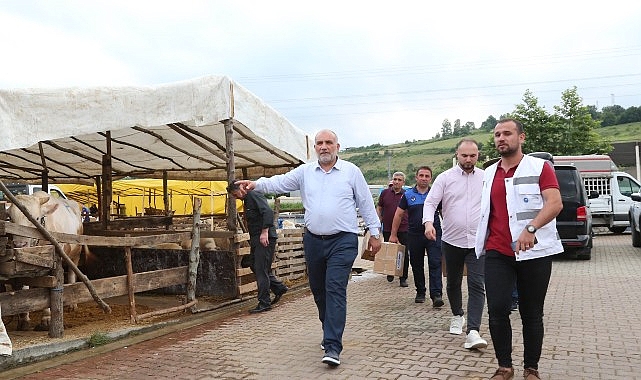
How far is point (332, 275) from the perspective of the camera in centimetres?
546

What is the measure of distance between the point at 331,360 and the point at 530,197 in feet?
6.90

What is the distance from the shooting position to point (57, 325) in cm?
605

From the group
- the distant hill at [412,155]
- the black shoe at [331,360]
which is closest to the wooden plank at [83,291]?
the black shoe at [331,360]

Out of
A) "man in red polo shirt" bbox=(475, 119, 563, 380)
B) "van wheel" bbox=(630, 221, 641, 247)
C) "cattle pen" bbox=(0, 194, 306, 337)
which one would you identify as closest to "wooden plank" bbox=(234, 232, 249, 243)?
"cattle pen" bbox=(0, 194, 306, 337)

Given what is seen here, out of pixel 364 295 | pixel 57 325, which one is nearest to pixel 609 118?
pixel 364 295

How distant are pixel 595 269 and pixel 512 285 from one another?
28.7 ft

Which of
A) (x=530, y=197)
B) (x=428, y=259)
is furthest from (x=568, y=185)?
(x=530, y=197)

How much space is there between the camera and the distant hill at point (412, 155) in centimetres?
6706

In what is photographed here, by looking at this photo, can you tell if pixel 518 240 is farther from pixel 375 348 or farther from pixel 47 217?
pixel 47 217

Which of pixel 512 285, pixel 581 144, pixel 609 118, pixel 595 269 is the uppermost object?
pixel 609 118

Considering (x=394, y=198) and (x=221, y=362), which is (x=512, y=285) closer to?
(x=221, y=362)

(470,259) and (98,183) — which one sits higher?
(98,183)

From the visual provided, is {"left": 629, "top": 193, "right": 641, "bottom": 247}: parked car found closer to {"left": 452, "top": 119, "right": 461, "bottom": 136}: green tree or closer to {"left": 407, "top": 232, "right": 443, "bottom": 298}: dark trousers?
{"left": 407, "top": 232, "right": 443, "bottom": 298}: dark trousers

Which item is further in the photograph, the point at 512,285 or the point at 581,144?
the point at 581,144
